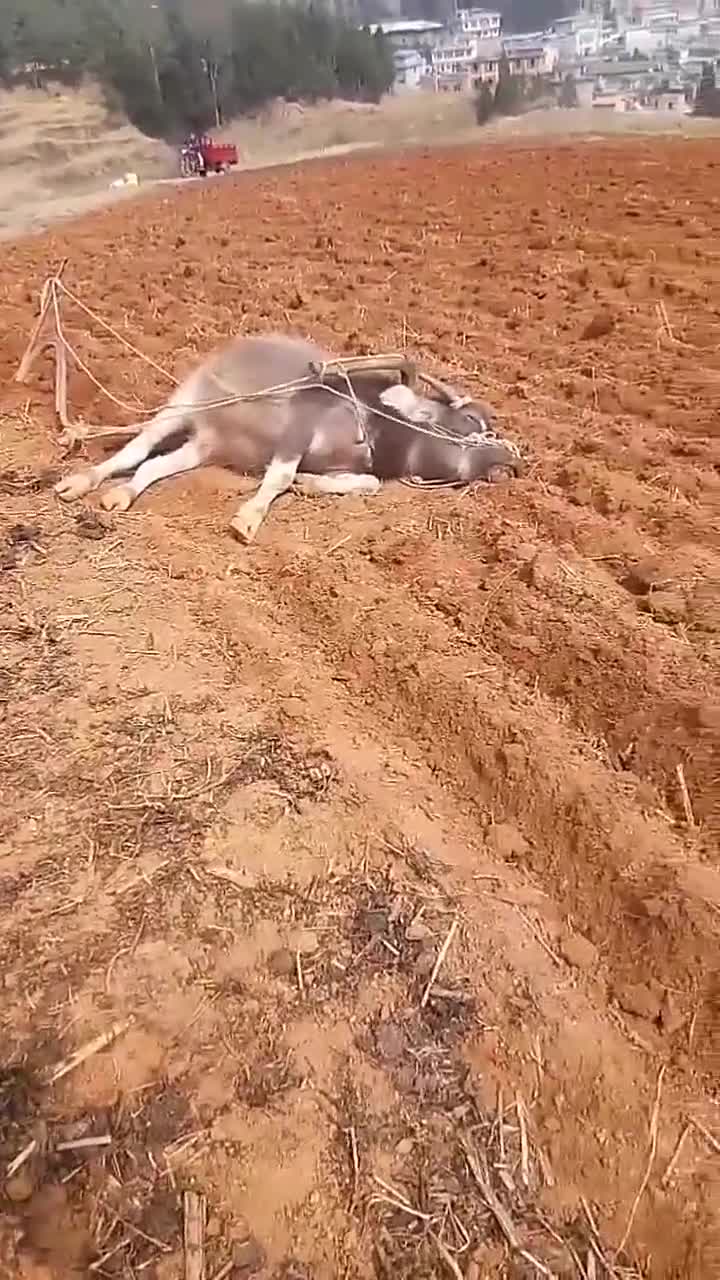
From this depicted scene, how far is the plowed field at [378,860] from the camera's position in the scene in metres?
1.95

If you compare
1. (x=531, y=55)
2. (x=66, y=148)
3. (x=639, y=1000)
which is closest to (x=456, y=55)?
(x=531, y=55)

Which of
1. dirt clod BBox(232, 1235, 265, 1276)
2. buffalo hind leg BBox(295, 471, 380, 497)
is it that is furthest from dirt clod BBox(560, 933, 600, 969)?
buffalo hind leg BBox(295, 471, 380, 497)

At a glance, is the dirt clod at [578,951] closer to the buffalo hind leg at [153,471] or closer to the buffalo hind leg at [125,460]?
the buffalo hind leg at [153,471]

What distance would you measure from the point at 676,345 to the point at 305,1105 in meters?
4.53

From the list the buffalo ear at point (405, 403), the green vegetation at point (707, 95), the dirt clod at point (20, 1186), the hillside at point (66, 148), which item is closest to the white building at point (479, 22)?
the green vegetation at point (707, 95)

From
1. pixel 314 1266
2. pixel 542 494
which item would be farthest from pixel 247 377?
pixel 314 1266

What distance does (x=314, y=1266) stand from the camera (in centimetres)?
185

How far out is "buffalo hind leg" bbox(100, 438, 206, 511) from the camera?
4.34 metres

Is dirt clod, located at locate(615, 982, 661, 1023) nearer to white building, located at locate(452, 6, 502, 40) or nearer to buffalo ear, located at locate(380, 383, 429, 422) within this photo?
buffalo ear, located at locate(380, 383, 429, 422)

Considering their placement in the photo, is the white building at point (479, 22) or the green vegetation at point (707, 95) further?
the white building at point (479, 22)

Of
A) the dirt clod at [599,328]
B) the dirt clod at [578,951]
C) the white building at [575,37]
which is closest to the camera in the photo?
the dirt clod at [578,951]

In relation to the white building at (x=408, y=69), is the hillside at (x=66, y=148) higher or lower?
lower

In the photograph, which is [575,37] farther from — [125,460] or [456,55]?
[125,460]

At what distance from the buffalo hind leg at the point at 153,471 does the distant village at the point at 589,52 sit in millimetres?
11347
